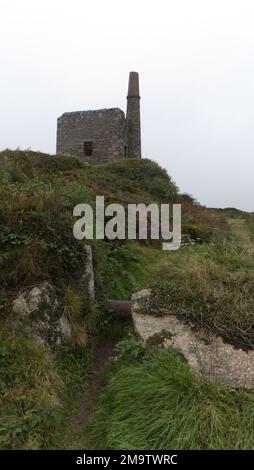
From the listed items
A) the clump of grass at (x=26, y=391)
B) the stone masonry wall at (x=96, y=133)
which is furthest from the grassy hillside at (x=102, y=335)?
the stone masonry wall at (x=96, y=133)

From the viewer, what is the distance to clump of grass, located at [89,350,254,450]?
3.80 m

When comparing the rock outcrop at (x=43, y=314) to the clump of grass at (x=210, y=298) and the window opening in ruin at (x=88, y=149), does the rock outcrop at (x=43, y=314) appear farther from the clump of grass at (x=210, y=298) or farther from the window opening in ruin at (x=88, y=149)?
the window opening in ruin at (x=88, y=149)

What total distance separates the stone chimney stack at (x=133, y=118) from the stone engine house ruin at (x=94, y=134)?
694 mm

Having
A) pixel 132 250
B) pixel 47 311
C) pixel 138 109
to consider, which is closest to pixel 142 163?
pixel 138 109

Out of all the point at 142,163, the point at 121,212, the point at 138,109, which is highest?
the point at 138,109

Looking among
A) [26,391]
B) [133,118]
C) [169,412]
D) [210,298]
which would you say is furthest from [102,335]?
[133,118]

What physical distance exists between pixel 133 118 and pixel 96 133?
132 inches

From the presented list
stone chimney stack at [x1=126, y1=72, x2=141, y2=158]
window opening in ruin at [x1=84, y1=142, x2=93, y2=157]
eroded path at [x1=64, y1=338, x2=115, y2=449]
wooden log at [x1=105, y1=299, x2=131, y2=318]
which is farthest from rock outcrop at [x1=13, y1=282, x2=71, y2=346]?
stone chimney stack at [x1=126, y1=72, x2=141, y2=158]

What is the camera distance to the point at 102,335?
6.19 meters

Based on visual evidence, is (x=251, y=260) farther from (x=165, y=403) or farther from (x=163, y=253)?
(x=165, y=403)

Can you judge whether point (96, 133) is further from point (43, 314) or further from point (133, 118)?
point (43, 314)

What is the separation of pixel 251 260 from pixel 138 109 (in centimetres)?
2140

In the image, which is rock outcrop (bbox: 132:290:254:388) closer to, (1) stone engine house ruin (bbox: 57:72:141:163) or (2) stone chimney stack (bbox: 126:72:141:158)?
(1) stone engine house ruin (bbox: 57:72:141:163)

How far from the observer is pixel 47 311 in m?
5.25
